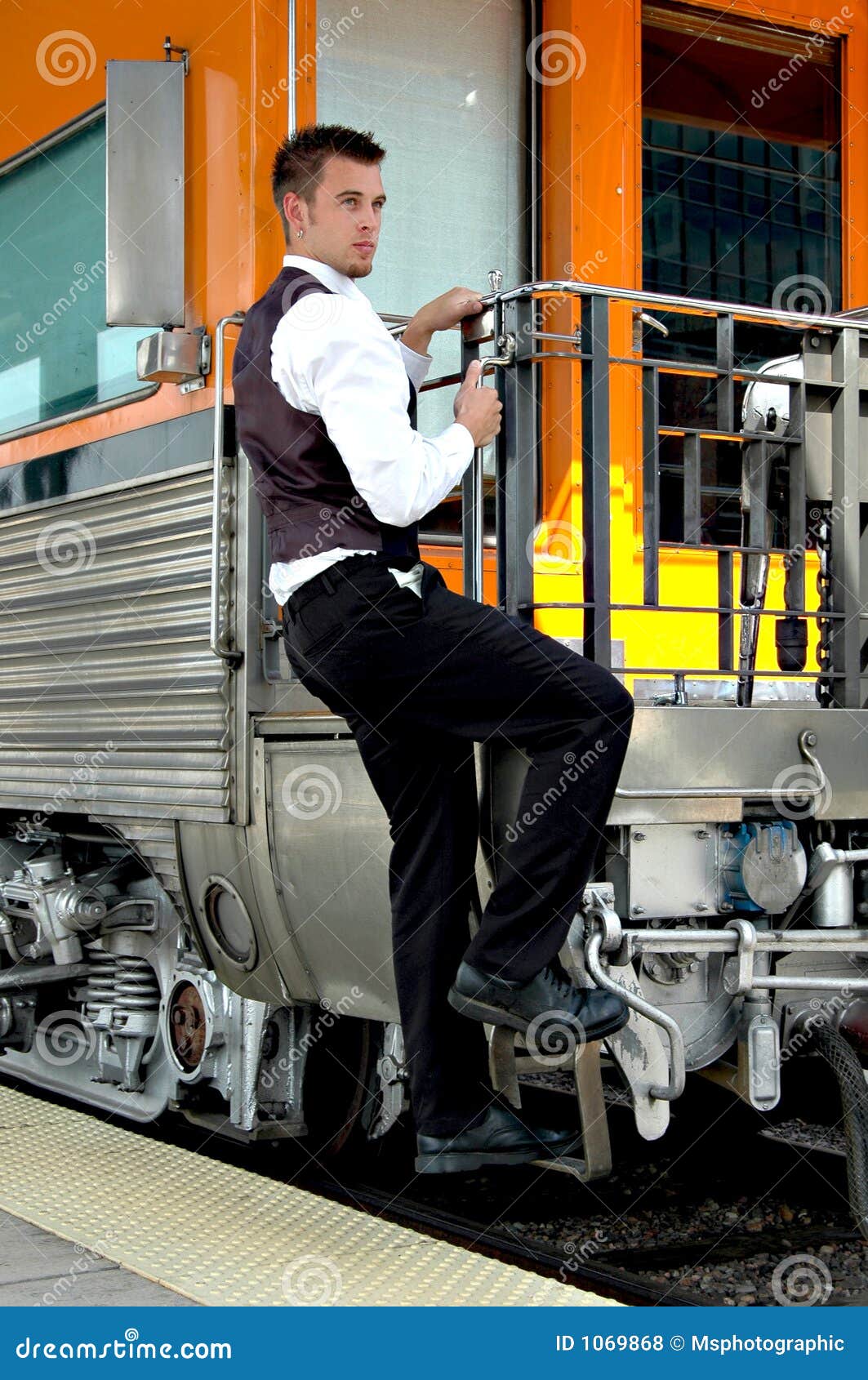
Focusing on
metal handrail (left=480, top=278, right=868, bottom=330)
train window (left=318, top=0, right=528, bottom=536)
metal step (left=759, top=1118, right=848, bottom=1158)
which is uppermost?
train window (left=318, top=0, right=528, bottom=536)

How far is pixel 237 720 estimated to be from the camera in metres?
4.16

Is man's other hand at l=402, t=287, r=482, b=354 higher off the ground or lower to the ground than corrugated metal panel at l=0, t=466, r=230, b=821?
higher

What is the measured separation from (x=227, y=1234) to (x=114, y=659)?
1.85m

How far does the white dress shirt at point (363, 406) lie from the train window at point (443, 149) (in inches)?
56.5

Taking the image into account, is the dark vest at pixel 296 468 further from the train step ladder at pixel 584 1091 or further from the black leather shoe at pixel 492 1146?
the black leather shoe at pixel 492 1146

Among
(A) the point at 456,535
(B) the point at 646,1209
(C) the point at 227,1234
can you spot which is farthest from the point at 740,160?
(C) the point at 227,1234

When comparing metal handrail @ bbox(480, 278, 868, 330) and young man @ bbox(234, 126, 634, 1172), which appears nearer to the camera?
young man @ bbox(234, 126, 634, 1172)

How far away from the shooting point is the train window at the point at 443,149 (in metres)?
4.57

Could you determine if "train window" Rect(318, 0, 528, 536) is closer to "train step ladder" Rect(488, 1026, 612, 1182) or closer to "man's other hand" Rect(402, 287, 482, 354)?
"man's other hand" Rect(402, 287, 482, 354)

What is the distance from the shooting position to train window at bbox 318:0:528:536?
4574mm

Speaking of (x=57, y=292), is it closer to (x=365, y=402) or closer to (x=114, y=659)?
(x=114, y=659)

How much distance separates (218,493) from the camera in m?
4.09

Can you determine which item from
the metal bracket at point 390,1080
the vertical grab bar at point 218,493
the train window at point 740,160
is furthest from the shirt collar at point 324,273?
the train window at point 740,160

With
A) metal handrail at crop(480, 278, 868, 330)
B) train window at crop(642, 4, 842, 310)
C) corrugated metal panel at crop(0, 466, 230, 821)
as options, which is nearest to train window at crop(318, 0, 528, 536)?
train window at crop(642, 4, 842, 310)
